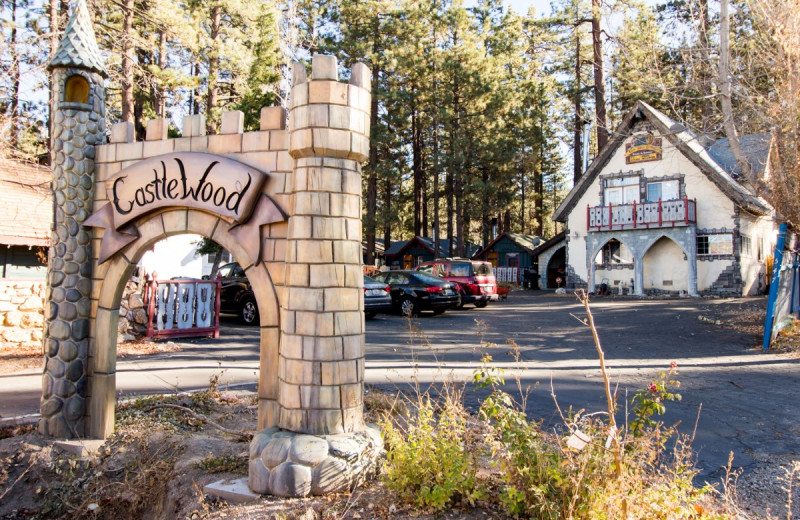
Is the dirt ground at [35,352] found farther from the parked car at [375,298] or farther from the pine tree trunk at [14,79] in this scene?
the parked car at [375,298]

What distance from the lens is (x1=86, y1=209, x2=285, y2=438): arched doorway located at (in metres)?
4.34

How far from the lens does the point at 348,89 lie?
4.08 meters

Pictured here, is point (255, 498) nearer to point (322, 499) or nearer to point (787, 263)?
point (322, 499)

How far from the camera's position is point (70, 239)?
5281 mm

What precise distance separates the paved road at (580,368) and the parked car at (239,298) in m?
0.67

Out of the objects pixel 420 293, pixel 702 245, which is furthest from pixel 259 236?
pixel 702 245

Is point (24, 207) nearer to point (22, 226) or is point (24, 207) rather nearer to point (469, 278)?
point (22, 226)

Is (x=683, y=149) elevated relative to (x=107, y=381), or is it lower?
elevated

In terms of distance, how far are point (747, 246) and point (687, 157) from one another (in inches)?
194

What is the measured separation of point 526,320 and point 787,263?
7010 mm

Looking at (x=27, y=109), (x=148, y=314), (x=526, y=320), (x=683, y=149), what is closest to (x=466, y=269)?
(x=526, y=320)

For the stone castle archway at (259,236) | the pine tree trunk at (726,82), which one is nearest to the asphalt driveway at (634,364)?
the stone castle archway at (259,236)

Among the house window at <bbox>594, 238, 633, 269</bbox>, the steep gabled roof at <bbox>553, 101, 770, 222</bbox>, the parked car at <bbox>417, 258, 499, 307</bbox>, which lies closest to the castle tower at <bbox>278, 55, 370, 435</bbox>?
the parked car at <bbox>417, 258, 499, 307</bbox>

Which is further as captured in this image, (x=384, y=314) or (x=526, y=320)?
(x=384, y=314)
